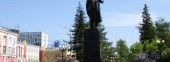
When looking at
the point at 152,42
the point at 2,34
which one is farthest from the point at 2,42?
the point at 152,42

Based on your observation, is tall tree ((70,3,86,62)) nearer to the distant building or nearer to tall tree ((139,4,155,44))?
tall tree ((139,4,155,44))

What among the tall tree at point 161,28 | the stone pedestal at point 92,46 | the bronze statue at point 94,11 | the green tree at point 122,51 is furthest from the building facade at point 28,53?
the stone pedestal at point 92,46

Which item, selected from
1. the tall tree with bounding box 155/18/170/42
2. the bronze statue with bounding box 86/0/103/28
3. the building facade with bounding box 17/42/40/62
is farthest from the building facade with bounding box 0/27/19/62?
the bronze statue with bounding box 86/0/103/28

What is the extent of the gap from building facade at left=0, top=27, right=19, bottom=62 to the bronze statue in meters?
72.0

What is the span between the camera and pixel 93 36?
2286cm

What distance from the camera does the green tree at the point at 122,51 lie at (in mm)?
95706

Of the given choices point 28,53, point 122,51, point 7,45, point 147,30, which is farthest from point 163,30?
point 28,53

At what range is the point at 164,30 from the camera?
78.3 m

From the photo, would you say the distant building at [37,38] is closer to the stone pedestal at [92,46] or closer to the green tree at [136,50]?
the green tree at [136,50]

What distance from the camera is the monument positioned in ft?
74.0

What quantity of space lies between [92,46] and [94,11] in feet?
5.80

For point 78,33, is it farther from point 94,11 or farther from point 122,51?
point 94,11

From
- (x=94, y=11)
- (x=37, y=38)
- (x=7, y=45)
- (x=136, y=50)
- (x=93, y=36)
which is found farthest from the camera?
(x=37, y=38)

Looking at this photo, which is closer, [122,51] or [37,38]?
[122,51]
